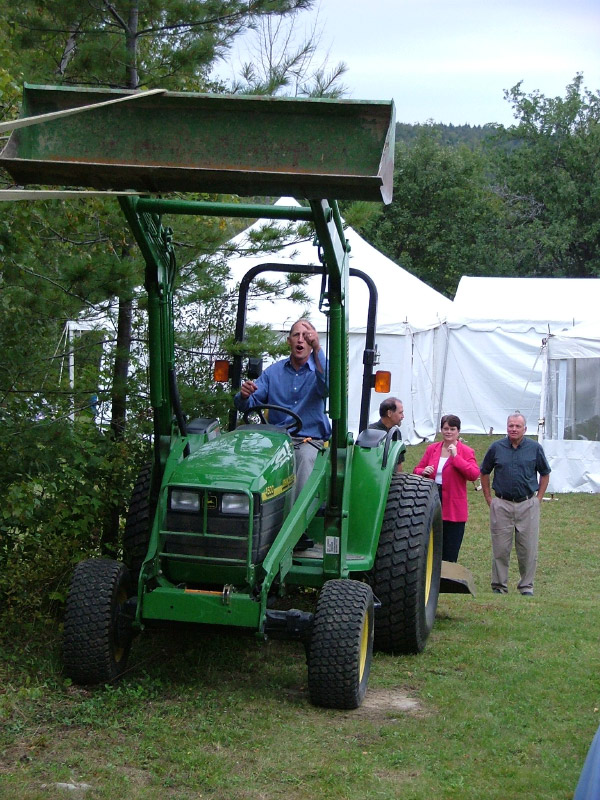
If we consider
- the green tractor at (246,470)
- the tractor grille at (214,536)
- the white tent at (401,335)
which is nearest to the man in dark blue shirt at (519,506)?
the green tractor at (246,470)

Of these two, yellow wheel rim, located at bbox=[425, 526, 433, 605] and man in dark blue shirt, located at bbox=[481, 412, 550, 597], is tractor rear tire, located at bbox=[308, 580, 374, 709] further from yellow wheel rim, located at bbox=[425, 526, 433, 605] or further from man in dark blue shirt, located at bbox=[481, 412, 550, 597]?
man in dark blue shirt, located at bbox=[481, 412, 550, 597]

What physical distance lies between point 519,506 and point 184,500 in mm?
5488

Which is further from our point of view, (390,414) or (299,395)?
(390,414)

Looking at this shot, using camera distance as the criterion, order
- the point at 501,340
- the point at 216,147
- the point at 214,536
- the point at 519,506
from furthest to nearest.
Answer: the point at 501,340
the point at 519,506
the point at 214,536
the point at 216,147

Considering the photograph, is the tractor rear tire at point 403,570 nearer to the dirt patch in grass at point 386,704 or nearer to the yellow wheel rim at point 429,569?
the yellow wheel rim at point 429,569

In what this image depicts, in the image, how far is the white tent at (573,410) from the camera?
17.2 m

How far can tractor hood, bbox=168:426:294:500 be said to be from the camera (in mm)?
5484

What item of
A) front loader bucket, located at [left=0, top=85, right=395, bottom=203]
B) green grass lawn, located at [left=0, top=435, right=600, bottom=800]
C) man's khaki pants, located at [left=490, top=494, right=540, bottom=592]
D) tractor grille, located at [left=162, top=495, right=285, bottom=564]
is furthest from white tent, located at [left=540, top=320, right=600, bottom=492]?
front loader bucket, located at [left=0, top=85, right=395, bottom=203]

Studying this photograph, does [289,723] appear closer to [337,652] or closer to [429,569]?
[337,652]

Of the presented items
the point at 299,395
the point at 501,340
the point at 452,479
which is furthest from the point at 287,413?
the point at 501,340

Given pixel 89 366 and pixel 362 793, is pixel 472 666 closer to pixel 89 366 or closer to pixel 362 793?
pixel 362 793

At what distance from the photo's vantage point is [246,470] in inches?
220

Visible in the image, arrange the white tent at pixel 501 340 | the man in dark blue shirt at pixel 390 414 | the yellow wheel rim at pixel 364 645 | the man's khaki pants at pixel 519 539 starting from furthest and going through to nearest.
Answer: the white tent at pixel 501 340 → the man's khaki pants at pixel 519 539 → the man in dark blue shirt at pixel 390 414 → the yellow wheel rim at pixel 364 645

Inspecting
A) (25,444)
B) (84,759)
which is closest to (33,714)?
(84,759)
